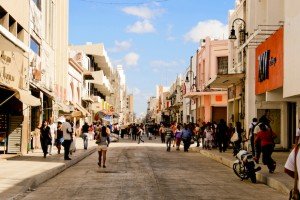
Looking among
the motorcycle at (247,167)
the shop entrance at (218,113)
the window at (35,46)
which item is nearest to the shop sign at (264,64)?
the motorcycle at (247,167)

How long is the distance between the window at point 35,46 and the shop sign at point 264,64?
11298mm

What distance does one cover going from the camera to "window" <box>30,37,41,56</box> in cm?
2933

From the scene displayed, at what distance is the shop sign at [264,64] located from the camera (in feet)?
88.1

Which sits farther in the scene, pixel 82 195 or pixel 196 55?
pixel 196 55

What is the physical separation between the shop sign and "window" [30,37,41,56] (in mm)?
11298

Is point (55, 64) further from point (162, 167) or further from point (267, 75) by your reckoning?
point (162, 167)

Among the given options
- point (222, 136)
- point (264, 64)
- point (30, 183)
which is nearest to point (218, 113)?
point (222, 136)

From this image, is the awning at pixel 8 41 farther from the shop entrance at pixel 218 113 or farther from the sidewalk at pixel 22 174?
the shop entrance at pixel 218 113

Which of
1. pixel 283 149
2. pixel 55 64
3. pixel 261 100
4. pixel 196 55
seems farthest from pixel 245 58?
pixel 196 55

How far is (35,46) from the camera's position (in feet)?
100

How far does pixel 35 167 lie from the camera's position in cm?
1930

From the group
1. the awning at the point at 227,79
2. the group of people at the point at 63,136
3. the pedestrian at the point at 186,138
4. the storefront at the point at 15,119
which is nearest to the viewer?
the group of people at the point at 63,136

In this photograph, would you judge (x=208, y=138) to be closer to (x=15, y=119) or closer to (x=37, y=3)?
(x=37, y=3)

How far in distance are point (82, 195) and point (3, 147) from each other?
1597 centimetres
